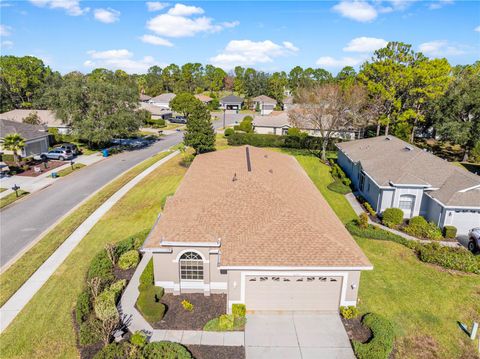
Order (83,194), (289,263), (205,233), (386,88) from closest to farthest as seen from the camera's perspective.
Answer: (289,263)
(205,233)
(83,194)
(386,88)

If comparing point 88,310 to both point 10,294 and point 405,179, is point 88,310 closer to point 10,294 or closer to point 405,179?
point 10,294

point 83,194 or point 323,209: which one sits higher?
point 323,209

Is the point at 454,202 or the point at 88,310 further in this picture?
the point at 454,202

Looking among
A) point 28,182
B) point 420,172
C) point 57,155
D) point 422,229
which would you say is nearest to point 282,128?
point 420,172

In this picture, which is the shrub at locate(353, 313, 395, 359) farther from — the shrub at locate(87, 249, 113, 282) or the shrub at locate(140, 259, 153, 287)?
the shrub at locate(87, 249, 113, 282)

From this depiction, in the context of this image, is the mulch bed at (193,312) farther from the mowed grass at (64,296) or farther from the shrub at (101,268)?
the mowed grass at (64,296)

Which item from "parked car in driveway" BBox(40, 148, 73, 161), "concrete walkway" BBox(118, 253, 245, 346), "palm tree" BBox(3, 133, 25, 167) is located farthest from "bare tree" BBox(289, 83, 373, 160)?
"palm tree" BBox(3, 133, 25, 167)

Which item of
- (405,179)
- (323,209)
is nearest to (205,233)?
(323,209)

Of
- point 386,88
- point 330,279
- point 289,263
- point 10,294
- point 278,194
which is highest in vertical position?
point 386,88
